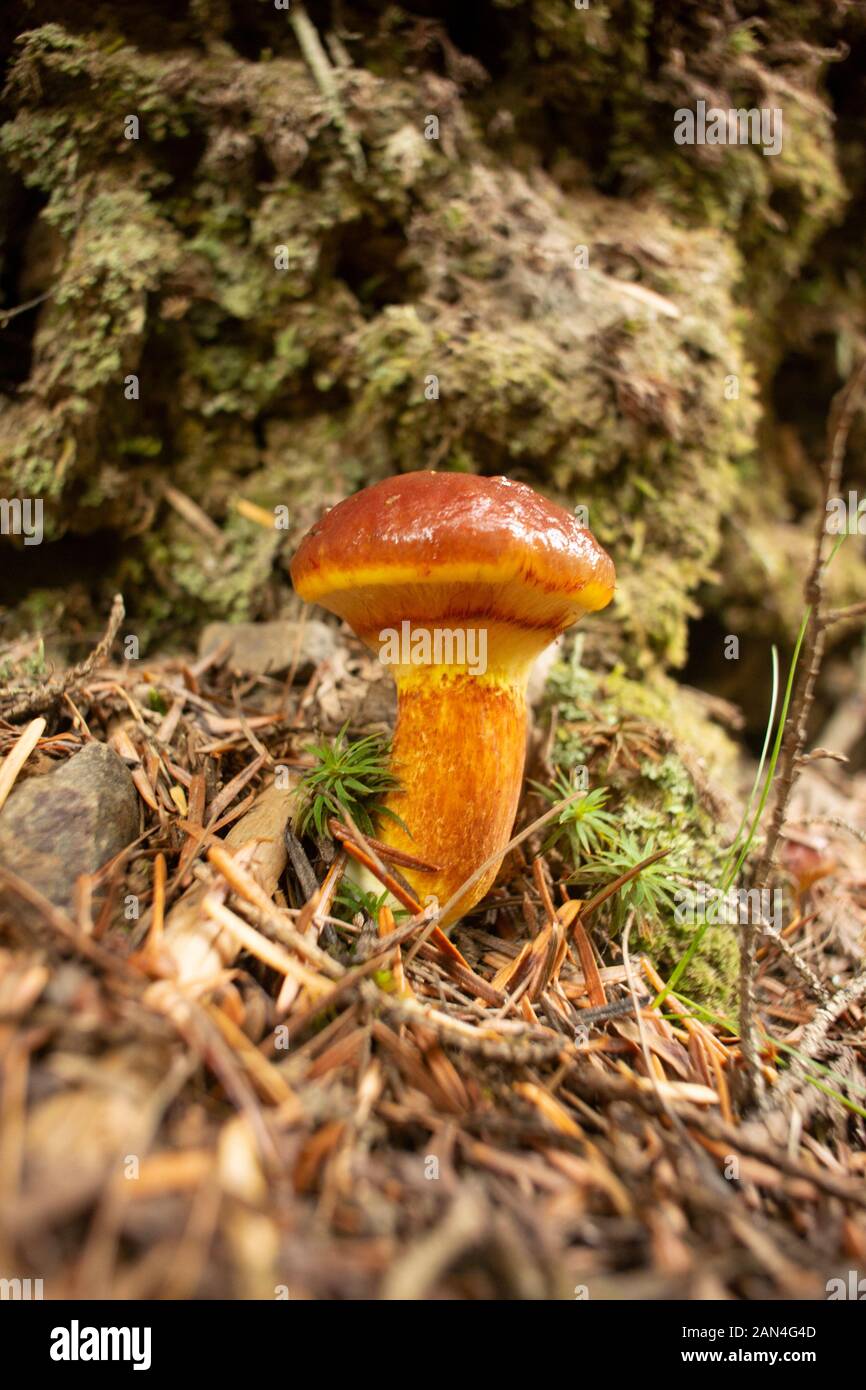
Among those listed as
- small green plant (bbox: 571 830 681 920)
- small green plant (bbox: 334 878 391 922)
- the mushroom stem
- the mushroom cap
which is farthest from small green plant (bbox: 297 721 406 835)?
small green plant (bbox: 571 830 681 920)

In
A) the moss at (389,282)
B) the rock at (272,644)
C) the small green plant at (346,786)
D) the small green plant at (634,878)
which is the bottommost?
the small green plant at (634,878)

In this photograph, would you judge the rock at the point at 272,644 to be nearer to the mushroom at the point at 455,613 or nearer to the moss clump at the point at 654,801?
the mushroom at the point at 455,613

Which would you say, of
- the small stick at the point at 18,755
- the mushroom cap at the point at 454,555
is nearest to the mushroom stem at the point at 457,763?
the mushroom cap at the point at 454,555

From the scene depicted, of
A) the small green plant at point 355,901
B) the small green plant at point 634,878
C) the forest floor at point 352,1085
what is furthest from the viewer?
the small green plant at point 634,878

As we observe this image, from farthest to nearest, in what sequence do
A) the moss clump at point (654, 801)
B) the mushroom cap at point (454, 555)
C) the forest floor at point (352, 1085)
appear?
1. the moss clump at point (654, 801)
2. the mushroom cap at point (454, 555)
3. the forest floor at point (352, 1085)

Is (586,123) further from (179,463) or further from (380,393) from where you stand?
(179,463)
